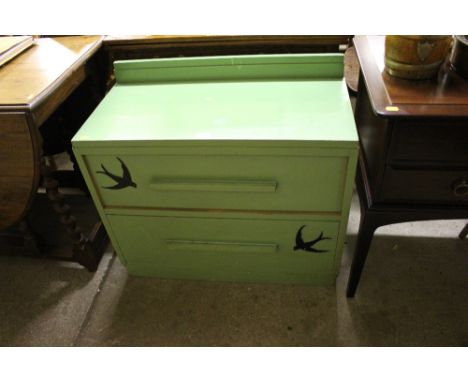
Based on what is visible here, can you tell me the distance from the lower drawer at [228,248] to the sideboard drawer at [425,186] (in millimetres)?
210

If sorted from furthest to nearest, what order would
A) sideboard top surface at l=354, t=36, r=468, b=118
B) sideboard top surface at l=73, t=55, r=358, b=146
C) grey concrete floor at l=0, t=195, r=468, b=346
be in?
grey concrete floor at l=0, t=195, r=468, b=346
sideboard top surface at l=73, t=55, r=358, b=146
sideboard top surface at l=354, t=36, r=468, b=118

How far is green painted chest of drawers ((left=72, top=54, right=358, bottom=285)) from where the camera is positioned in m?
0.87

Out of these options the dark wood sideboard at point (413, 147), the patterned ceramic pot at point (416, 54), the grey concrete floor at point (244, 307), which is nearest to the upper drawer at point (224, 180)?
the dark wood sideboard at point (413, 147)

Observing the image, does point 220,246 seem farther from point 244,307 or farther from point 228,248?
point 244,307

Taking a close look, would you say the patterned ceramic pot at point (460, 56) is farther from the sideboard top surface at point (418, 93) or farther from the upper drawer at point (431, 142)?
the upper drawer at point (431, 142)

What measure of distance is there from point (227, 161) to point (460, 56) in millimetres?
604

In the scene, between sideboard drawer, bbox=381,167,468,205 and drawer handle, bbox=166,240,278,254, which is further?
drawer handle, bbox=166,240,278,254

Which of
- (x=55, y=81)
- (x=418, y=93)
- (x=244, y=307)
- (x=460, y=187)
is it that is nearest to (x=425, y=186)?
(x=460, y=187)

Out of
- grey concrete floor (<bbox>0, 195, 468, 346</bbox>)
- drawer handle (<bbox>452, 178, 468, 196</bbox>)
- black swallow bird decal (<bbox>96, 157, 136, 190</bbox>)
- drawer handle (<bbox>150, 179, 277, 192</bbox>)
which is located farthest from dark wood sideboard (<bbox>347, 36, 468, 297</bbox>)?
black swallow bird decal (<bbox>96, 157, 136, 190</bbox>)

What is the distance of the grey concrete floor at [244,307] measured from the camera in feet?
3.80

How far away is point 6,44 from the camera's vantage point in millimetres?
1167

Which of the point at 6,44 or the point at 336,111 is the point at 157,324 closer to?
the point at 336,111

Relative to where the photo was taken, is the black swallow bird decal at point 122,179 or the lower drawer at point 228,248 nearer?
the black swallow bird decal at point 122,179

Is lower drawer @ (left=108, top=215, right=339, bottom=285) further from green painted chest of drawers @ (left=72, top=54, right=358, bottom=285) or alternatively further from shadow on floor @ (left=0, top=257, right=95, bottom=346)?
shadow on floor @ (left=0, top=257, right=95, bottom=346)
